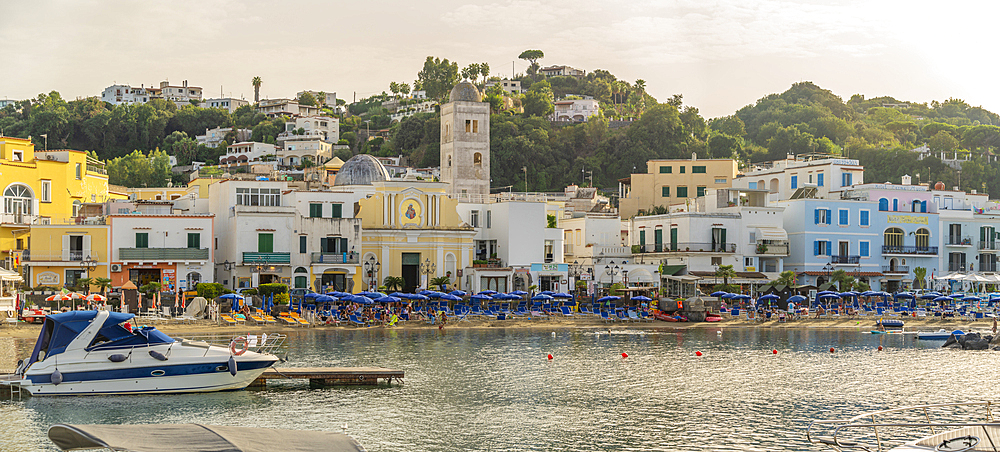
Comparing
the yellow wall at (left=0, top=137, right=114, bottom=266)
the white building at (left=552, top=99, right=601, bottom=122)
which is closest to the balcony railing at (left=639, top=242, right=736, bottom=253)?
the yellow wall at (left=0, top=137, right=114, bottom=266)

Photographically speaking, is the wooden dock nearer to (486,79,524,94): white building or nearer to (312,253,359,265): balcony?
(312,253,359,265): balcony

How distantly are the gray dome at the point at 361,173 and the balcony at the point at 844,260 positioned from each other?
3342 centimetres

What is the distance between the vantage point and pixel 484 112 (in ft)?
290

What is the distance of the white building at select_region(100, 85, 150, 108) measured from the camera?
639 ft

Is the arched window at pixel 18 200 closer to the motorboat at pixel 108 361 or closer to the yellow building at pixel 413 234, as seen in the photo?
the yellow building at pixel 413 234

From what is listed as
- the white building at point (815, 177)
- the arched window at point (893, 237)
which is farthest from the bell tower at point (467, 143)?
the arched window at point (893, 237)

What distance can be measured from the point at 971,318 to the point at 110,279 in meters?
53.1

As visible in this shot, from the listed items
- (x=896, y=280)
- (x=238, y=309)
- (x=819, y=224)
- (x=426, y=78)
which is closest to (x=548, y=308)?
(x=238, y=309)

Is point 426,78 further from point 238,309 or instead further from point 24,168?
point 238,309

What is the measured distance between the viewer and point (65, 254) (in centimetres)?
5725

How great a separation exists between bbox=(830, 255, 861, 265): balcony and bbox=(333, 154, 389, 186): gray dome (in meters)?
33.4

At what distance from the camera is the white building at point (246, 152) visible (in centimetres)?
14000

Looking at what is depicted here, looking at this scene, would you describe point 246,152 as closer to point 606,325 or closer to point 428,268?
point 428,268

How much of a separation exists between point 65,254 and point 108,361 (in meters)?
31.0
